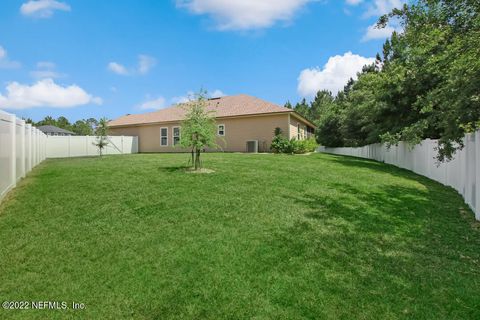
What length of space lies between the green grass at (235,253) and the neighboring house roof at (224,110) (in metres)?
13.1

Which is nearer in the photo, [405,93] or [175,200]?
[175,200]

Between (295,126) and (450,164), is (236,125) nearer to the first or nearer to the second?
(295,126)

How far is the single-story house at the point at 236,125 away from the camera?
830 inches

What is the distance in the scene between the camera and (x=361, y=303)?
3271 millimetres

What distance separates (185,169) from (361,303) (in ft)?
24.9

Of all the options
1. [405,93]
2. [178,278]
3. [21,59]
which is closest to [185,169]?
[178,278]

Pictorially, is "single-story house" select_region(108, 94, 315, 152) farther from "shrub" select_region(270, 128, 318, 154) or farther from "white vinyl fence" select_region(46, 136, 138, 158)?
"white vinyl fence" select_region(46, 136, 138, 158)

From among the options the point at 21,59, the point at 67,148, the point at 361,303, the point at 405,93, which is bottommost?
the point at 361,303

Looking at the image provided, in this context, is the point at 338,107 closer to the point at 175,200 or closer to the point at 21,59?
the point at 21,59

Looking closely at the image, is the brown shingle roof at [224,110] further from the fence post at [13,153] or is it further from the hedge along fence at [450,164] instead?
the fence post at [13,153]

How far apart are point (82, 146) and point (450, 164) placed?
77.9 feet

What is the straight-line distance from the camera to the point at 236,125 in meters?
22.5

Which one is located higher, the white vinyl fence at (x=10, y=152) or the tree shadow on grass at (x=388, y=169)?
the white vinyl fence at (x=10, y=152)

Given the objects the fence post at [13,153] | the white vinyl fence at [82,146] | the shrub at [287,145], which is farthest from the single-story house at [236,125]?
the fence post at [13,153]
